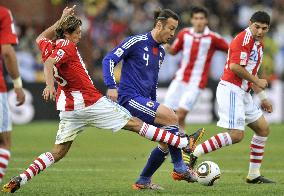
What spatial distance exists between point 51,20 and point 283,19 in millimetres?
7387

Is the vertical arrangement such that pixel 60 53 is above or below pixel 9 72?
above

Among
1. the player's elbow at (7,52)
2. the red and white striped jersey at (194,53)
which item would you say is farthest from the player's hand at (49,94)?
the red and white striped jersey at (194,53)

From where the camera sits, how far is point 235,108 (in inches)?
416

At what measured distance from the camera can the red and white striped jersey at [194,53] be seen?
15.6 meters

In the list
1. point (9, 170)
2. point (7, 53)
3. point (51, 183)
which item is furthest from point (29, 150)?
point (7, 53)

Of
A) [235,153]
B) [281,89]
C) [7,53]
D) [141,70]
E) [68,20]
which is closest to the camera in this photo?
[7,53]

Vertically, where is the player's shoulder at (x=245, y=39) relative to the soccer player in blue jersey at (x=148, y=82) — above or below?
above

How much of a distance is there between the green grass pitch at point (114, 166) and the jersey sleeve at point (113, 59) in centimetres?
128

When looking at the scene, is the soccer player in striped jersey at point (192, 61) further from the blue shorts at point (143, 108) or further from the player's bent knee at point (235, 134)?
the blue shorts at point (143, 108)

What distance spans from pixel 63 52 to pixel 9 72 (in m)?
0.81

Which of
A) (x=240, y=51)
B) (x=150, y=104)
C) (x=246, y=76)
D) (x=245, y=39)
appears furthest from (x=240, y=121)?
(x=150, y=104)

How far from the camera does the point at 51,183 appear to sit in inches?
409

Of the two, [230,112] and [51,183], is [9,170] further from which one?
[230,112]

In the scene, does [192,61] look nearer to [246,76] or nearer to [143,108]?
[246,76]
